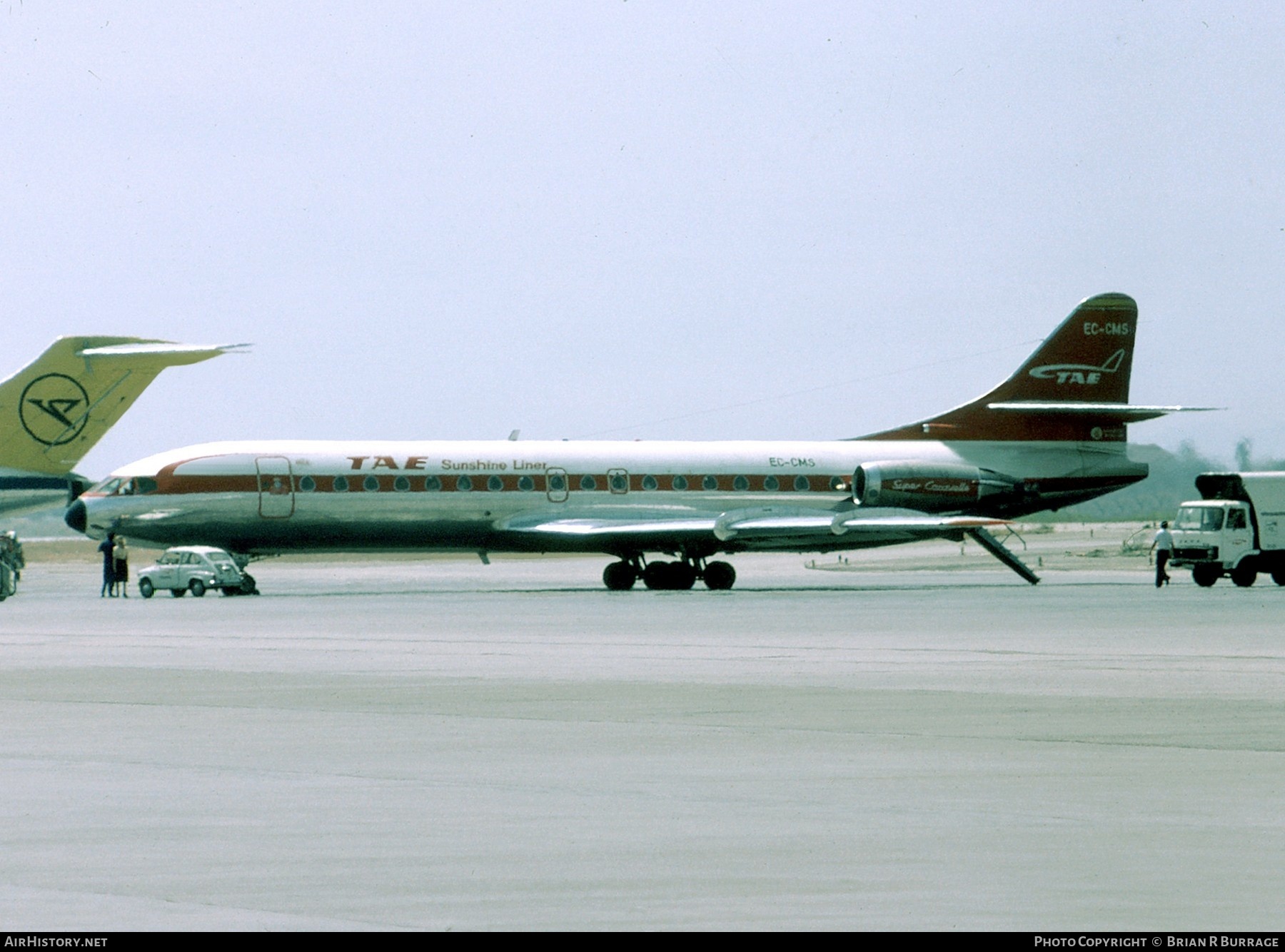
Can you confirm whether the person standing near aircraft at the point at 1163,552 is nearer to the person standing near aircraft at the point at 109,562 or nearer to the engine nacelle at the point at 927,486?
the engine nacelle at the point at 927,486

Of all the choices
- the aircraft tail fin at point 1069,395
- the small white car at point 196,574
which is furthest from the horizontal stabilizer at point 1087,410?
the small white car at point 196,574

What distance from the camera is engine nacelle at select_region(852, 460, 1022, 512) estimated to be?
53.3m

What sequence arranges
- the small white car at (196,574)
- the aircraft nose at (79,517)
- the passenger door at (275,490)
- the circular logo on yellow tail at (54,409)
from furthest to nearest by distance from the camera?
the circular logo on yellow tail at (54,409) → the small white car at (196,574) → the passenger door at (275,490) → the aircraft nose at (79,517)

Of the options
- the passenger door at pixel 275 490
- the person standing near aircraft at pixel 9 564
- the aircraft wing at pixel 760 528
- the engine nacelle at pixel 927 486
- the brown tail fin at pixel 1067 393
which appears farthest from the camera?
the brown tail fin at pixel 1067 393

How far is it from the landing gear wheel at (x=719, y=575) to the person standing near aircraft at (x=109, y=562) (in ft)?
49.0

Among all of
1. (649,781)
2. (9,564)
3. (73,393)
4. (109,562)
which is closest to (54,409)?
(73,393)

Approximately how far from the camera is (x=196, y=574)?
1993 inches

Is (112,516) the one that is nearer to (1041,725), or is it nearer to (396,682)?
(396,682)

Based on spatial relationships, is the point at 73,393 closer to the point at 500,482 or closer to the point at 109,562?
the point at 109,562

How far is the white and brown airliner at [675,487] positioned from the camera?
50.1 m

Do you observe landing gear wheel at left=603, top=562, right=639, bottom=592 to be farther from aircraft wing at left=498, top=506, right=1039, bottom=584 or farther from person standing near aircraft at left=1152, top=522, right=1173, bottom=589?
person standing near aircraft at left=1152, top=522, right=1173, bottom=589

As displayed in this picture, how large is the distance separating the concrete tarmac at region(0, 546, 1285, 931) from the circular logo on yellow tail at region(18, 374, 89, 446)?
2153 centimetres

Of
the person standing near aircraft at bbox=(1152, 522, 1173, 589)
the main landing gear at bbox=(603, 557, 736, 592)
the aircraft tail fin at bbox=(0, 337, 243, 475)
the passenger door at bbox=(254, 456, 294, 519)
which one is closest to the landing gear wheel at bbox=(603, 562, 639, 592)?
A: the main landing gear at bbox=(603, 557, 736, 592)

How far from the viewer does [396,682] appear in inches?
861
